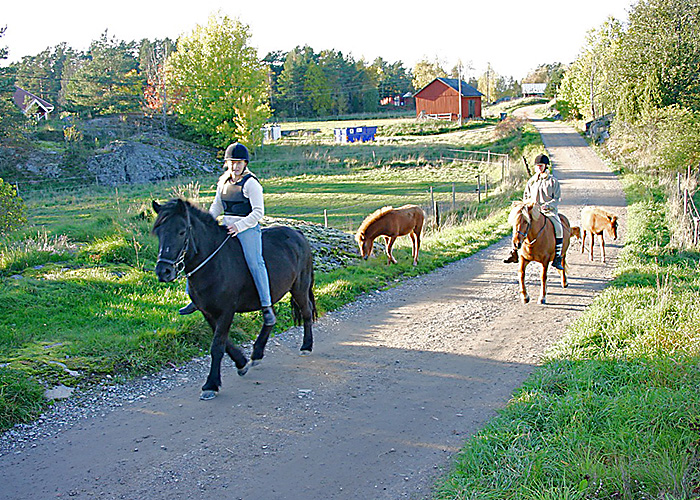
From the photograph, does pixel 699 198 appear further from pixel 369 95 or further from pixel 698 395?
pixel 369 95

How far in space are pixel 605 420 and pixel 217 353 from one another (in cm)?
406

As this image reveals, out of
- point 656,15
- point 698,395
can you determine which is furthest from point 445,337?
point 656,15

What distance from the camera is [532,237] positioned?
993 centimetres

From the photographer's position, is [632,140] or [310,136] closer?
[632,140]

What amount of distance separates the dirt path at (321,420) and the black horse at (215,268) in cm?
49

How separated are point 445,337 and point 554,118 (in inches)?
2891

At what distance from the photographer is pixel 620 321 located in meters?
7.75

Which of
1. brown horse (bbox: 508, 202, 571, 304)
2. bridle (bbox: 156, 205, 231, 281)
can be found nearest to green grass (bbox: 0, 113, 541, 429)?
bridle (bbox: 156, 205, 231, 281)

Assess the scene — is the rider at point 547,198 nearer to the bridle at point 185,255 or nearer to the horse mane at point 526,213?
the horse mane at point 526,213

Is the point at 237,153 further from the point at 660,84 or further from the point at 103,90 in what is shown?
the point at 103,90

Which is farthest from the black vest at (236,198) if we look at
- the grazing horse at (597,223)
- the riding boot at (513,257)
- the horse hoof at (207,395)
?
the grazing horse at (597,223)

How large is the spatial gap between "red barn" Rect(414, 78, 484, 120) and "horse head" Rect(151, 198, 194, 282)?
7437 cm

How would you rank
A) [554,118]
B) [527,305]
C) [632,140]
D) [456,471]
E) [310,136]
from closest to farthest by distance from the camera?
[456,471] → [527,305] → [632,140] → [310,136] → [554,118]

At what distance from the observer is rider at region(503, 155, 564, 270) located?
10.4 meters
